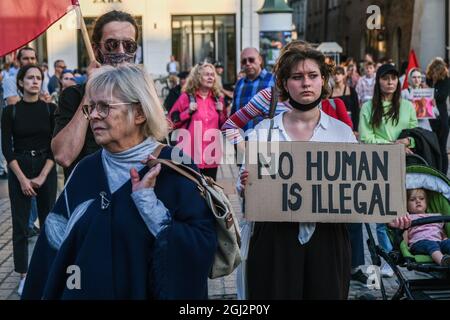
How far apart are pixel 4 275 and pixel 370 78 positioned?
12719 mm

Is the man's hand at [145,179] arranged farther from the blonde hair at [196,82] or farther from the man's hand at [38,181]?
the blonde hair at [196,82]

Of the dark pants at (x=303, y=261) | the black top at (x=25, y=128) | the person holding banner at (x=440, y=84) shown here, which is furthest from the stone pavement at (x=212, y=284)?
the person holding banner at (x=440, y=84)

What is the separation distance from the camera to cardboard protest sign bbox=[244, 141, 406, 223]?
3910mm

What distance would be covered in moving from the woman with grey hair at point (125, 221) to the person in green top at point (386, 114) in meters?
3.99

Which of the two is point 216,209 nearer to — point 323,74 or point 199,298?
point 199,298

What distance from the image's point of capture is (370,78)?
1848 centimetres

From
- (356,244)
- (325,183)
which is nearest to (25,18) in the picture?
(325,183)

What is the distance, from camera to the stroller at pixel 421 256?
4.75 m

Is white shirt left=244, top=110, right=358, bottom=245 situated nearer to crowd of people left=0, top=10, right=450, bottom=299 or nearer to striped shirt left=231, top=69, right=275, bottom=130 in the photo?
crowd of people left=0, top=10, right=450, bottom=299

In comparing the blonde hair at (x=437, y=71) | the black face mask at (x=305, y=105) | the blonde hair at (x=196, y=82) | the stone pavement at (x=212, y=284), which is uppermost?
the blonde hair at (x=437, y=71)

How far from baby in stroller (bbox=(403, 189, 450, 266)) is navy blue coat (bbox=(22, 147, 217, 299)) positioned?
2361 mm

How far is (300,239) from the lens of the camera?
4.01m

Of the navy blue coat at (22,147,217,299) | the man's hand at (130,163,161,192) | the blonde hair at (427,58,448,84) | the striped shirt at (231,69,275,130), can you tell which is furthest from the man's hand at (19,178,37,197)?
the blonde hair at (427,58,448,84)
